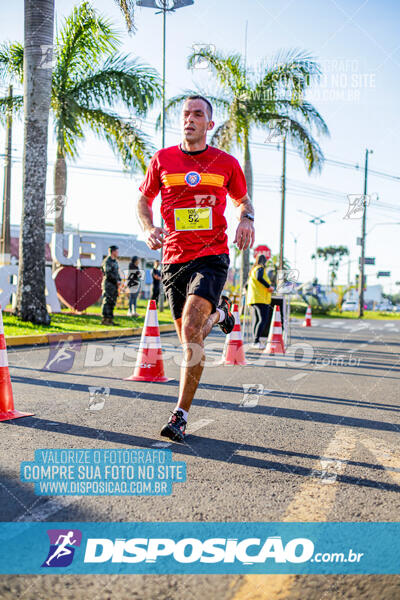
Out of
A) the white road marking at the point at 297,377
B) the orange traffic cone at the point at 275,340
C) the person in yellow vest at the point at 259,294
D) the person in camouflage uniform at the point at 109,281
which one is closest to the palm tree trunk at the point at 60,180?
the person in camouflage uniform at the point at 109,281

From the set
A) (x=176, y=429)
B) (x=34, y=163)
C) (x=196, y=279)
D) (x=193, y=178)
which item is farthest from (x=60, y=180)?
(x=176, y=429)

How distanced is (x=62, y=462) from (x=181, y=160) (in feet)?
6.80

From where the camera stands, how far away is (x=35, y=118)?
36.0 feet

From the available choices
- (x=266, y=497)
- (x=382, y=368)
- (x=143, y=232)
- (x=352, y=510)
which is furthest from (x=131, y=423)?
(x=382, y=368)

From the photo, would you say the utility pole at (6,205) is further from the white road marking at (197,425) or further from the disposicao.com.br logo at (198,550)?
the disposicao.com.br logo at (198,550)

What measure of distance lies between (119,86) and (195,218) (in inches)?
544

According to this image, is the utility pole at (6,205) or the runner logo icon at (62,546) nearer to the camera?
the runner logo icon at (62,546)

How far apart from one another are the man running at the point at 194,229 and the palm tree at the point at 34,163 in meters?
7.50

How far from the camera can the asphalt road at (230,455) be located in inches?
69.5

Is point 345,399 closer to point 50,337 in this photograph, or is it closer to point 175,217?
point 175,217

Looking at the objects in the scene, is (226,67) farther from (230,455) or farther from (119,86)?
(230,455)

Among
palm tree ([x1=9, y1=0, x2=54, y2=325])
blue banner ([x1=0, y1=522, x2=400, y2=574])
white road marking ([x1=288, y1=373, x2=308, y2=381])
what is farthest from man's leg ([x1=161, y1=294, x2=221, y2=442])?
palm tree ([x1=9, y1=0, x2=54, y2=325])

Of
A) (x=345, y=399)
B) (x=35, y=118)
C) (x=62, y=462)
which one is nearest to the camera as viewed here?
(x=62, y=462)

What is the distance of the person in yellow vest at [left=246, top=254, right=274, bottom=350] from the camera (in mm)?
10336
